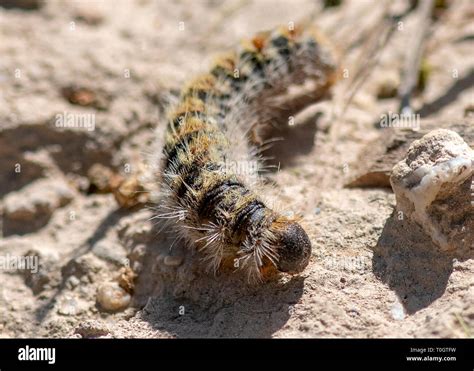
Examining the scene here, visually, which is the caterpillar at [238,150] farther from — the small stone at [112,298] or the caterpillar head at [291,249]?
the small stone at [112,298]

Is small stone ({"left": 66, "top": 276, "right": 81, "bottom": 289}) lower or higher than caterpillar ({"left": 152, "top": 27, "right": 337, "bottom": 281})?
lower

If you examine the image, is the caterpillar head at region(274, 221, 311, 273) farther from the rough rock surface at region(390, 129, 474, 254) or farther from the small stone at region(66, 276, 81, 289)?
the small stone at region(66, 276, 81, 289)

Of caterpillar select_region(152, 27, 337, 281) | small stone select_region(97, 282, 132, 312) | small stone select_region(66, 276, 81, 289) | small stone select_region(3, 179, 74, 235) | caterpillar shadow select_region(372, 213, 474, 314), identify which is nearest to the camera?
caterpillar shadow select_region(372, 213, 474, 314)

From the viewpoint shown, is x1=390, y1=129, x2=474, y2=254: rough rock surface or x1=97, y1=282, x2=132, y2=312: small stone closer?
x1=390, y1=129, x2=474, y2=254: rough rock surface

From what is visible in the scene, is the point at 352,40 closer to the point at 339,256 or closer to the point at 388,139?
the point at 388,139

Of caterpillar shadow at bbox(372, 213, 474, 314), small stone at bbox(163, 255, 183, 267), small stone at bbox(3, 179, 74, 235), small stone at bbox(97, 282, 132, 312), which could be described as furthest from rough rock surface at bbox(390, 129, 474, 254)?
small stone at bbox(3, 179, 74, 235)

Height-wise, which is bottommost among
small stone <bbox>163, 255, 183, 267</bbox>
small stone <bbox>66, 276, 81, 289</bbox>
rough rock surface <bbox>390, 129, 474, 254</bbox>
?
small stone <bbox>66, 276, 81, 289</bbox>

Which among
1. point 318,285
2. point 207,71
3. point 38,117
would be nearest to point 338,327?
point 318,285

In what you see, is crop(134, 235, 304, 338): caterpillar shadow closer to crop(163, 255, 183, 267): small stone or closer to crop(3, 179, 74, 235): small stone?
crop(163, 255, 183, 267): small stone

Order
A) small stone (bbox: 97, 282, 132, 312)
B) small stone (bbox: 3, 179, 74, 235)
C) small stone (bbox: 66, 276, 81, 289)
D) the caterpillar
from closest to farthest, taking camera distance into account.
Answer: the caterpillar, small stone (bbox: 97, 282, 132, 312), small stone (bbox: 66, 276, 81, 289), small stone (bbox: 3, 179, 74, 235)
